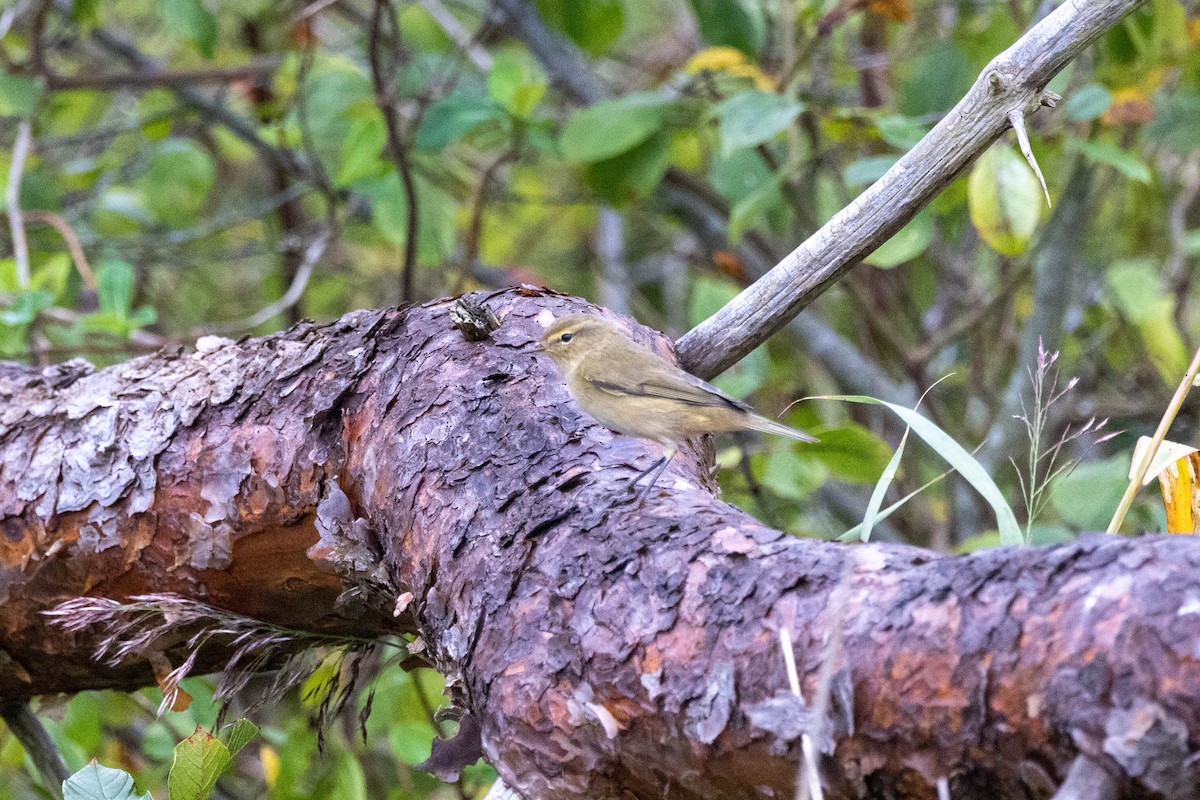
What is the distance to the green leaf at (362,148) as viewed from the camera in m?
3.41

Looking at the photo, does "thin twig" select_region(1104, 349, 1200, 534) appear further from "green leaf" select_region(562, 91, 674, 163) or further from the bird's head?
"green leaf" select_region(562, 91, 674, 163)

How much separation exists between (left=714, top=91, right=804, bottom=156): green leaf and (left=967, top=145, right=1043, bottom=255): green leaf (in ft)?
1.75

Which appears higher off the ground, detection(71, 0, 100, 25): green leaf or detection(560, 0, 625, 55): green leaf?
detection(71, 0, 100, 25): green leaf

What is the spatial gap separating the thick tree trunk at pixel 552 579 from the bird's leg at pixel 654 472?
0.02 m

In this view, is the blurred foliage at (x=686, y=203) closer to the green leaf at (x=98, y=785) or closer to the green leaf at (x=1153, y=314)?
the green leaf at (x=1153, y=314)

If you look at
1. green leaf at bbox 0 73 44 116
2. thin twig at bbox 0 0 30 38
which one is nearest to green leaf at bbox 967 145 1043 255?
green leaf at bbox 0 73 44 116

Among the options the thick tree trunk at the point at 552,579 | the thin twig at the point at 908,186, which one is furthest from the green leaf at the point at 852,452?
the thick tree trunk at the point at 552,579

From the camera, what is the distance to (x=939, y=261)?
4922mm

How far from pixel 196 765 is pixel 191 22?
2.96m

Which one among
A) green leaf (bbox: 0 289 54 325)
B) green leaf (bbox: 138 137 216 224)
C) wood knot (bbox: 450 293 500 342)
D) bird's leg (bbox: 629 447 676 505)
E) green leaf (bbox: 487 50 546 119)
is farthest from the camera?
green leaf (bbox: 138 137 216 224)

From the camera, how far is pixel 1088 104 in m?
2.92

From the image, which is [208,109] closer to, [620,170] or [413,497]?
[620,170]

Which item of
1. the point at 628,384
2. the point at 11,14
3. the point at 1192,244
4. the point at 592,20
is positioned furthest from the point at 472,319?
the point at 1192,244

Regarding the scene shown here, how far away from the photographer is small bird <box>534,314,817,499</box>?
75.2 inches
